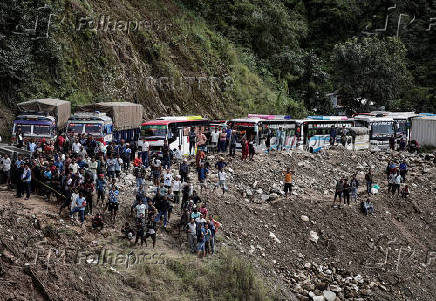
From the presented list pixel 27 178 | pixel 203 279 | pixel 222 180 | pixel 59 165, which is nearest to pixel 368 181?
pixel 222 180

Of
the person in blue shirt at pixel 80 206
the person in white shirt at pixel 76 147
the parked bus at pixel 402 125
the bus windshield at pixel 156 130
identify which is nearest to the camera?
the person in blue shirt at pixel 80 206

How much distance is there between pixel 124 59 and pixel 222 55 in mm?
11326

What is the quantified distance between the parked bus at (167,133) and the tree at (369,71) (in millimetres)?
26176

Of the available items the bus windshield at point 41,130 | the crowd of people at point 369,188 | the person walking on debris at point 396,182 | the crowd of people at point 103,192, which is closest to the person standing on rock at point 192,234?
the crowd of people at point 103,192

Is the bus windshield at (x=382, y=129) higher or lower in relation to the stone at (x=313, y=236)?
higher

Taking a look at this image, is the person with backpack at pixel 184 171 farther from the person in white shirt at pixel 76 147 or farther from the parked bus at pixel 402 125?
the parked bus at pixel 402 125

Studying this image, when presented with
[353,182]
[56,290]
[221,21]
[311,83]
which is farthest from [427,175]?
[56,290]

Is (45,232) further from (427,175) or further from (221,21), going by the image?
(221,21)

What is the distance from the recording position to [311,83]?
5491 centimetres

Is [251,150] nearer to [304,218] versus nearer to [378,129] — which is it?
[304,218]

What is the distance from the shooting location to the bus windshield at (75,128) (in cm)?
2769

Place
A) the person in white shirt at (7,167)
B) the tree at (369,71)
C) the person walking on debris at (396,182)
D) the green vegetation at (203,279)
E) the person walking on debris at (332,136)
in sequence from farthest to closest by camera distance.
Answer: the tree at (369,71) → the person walking on debris at (332,136) → the person walking on debris at (396,182) → the person in white shirt at (7,167) → the green vegetation at (203,279)

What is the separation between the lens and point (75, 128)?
27812mm

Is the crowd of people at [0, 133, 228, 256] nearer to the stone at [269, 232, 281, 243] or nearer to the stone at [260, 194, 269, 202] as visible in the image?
the stone at [269, 232, 281, 243]
